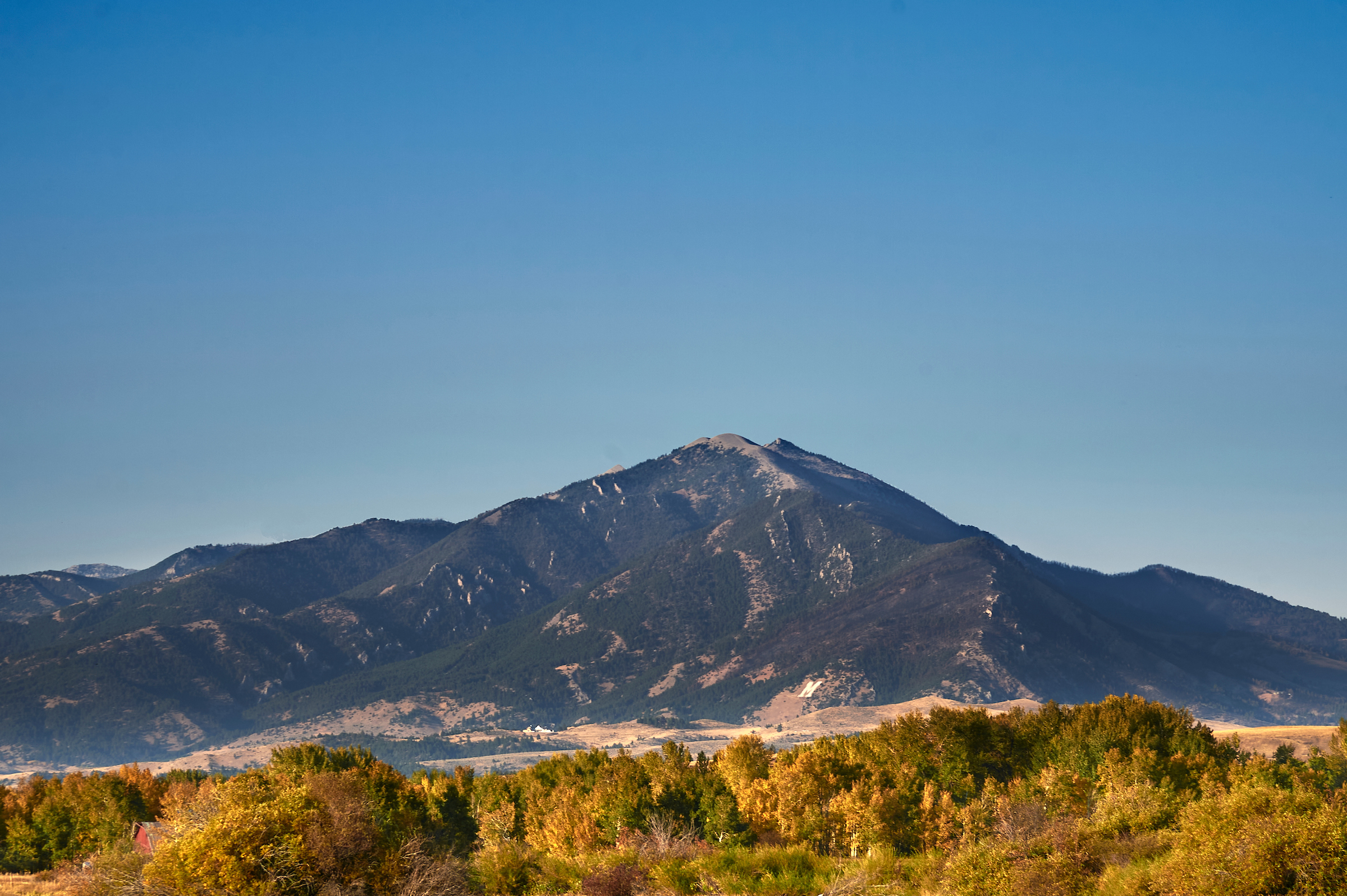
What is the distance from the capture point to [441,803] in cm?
9556

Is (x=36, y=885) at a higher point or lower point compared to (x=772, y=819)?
lower

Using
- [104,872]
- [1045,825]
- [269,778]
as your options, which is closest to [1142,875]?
[1045,825]

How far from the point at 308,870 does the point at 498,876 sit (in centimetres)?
985

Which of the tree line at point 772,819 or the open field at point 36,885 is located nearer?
the tree line at point 772,819

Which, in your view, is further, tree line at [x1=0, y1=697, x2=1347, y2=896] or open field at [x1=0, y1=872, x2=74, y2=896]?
open field at [x1=0, y1=872, x2=74, y2=896]

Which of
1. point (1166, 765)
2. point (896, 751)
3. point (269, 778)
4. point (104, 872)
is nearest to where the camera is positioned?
point (104, 872)

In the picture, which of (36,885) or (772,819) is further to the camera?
(772,819)

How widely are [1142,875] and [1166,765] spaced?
192 ft

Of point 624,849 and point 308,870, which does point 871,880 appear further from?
point 308,870

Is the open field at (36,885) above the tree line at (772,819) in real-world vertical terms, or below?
below

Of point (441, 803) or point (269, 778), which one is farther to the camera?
point (441, 803)

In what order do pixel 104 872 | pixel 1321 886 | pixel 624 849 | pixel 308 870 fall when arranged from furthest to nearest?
1. pixel 624 849
2. pixel 104 872
3. pixel 308 870
4. pixel 1321 886

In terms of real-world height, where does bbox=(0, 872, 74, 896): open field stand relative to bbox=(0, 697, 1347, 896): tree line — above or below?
below

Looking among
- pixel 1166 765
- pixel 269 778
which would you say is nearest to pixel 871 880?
pixel 269 778
